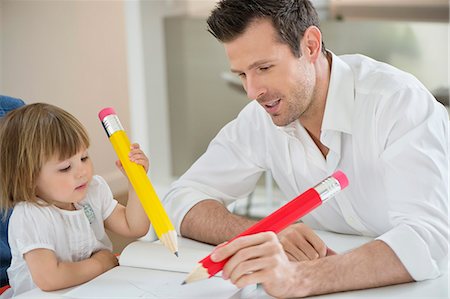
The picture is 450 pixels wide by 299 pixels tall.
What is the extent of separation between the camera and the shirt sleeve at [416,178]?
1.16 m

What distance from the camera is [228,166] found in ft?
5.37

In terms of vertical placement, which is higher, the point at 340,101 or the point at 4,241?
the point at 340,101

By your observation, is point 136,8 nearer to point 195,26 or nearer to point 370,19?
point 195,26

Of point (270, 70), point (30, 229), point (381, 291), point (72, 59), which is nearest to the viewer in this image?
point (381, 291)

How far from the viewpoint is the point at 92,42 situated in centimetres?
395

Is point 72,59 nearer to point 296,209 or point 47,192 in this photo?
point 47,192

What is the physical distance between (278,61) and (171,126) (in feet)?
9.04

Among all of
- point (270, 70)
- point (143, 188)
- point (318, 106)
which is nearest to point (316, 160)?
point (318, 106)

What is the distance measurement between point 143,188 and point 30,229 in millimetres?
236

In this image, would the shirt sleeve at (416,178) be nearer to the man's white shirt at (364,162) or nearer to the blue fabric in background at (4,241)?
the man's white shirt at (364,162)

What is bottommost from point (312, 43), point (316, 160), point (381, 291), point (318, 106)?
point (381, 291)

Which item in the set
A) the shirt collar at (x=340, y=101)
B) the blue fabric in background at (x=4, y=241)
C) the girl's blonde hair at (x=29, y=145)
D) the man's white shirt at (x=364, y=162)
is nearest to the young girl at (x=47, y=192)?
the girl's blonde hair at (x=29, y=145)

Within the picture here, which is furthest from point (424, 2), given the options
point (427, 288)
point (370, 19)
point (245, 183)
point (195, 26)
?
point (427, 288)

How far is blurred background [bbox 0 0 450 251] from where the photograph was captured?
373 cm
